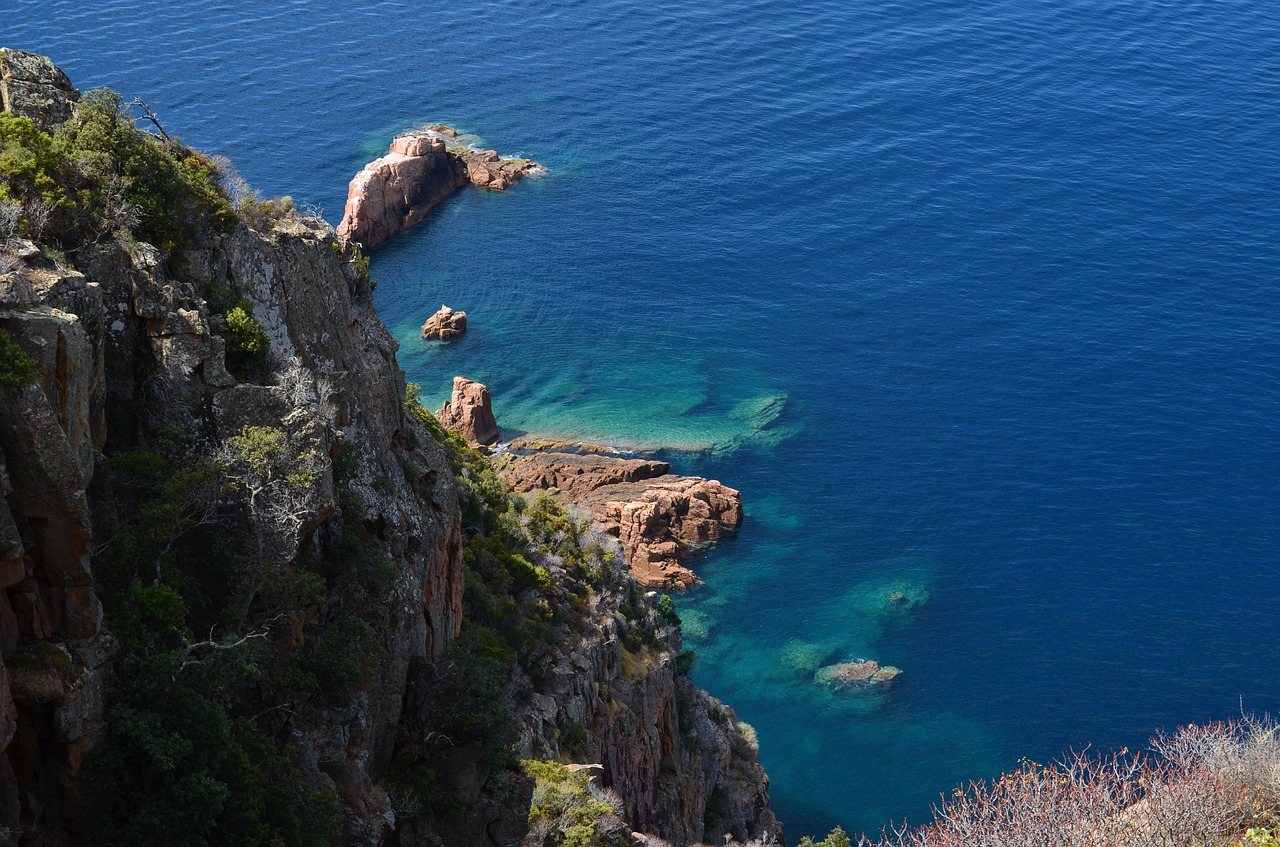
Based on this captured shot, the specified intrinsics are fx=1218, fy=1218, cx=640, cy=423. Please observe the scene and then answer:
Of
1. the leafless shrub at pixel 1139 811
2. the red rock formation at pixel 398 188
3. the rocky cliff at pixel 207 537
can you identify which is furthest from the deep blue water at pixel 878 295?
the rocky cliff at pixel 207 537

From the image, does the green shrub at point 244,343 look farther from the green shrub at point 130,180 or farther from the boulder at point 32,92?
the boulder at point 32,92

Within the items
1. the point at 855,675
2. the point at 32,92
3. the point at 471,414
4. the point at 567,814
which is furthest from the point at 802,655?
the point at 32,92

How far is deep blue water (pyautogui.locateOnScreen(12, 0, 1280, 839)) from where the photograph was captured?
83688 millimetres

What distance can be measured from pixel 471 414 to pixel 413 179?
48.1 meters

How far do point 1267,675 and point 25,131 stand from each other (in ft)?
265

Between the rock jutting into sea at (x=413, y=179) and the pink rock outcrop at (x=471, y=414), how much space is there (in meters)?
34.4

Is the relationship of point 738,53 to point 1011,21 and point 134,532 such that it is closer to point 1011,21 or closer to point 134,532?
point 1011,21

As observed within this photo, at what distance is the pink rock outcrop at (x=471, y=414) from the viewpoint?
99.3 meters

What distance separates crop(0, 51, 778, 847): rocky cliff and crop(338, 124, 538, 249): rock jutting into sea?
317 ft

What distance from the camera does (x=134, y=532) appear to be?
24.7m

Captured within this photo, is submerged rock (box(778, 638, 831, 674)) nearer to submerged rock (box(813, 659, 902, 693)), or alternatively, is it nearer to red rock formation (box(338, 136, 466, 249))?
submerged rock (box(813, 659, 902, 693))

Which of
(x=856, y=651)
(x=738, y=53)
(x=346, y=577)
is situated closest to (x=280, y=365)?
(x=346, y=577)

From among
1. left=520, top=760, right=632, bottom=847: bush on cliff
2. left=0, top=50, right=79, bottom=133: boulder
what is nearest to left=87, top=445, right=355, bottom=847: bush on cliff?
left=0, top=50, right=79, bottom=133: boulder

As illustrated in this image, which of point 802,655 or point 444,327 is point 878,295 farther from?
point 802,655
